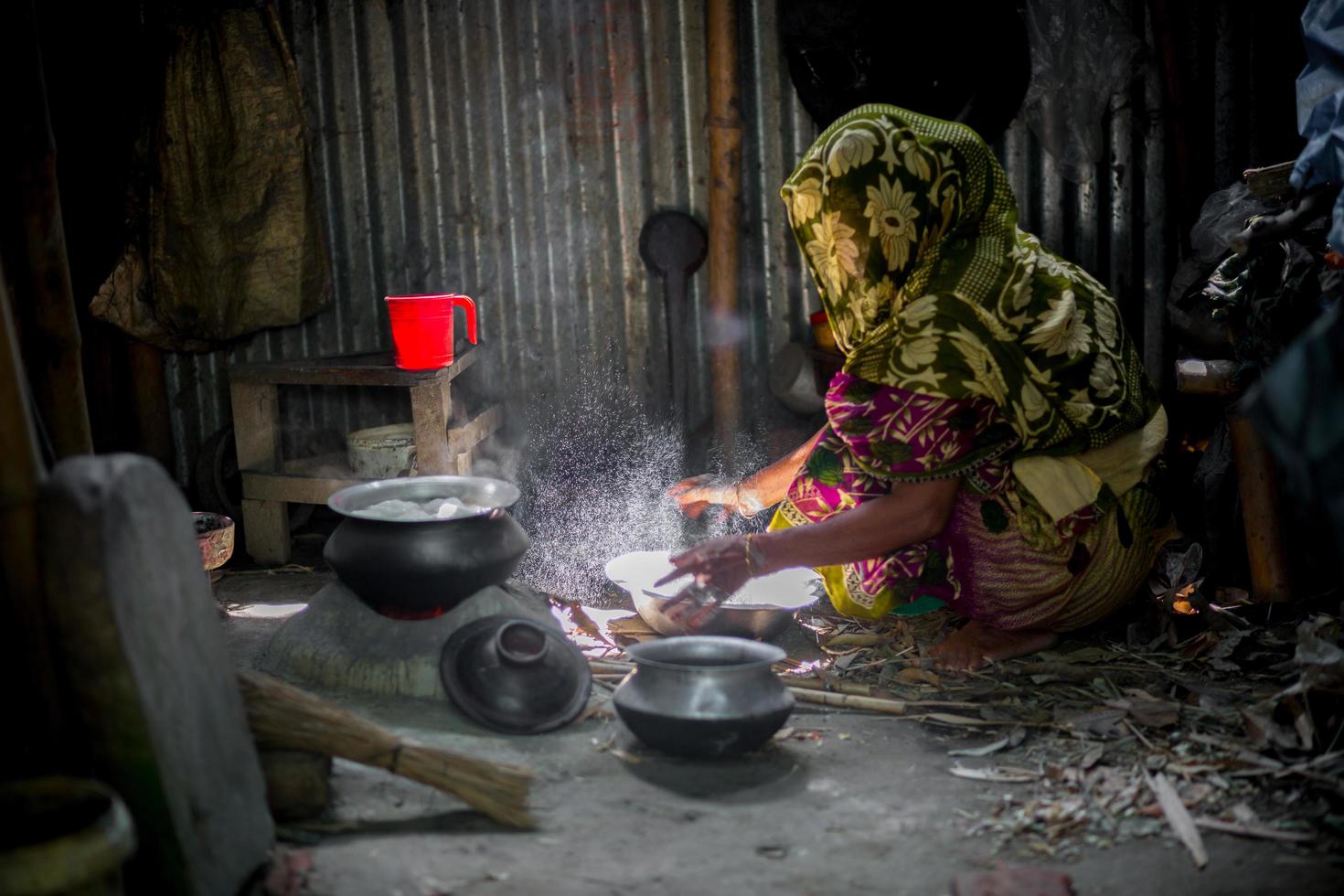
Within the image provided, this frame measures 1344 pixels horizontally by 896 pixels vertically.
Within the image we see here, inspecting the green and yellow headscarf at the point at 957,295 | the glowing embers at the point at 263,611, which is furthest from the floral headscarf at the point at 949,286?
the glowing embers at the point at 263,611

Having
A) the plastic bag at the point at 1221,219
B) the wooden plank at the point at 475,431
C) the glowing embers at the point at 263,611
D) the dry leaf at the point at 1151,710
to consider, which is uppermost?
the plastic bag at the point at 1221,219

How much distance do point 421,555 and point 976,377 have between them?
1.81 meters

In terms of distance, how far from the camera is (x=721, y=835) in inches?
118

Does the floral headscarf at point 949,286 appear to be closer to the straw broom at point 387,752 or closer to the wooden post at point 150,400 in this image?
the straw broom at point 387,752

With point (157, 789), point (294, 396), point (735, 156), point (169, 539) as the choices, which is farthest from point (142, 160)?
point (157, 789)

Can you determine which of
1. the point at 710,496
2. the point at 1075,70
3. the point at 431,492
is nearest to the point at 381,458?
the point at 431,492

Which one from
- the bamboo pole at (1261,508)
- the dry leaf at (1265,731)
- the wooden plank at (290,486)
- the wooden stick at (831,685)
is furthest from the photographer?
the wooden plank at (290,486)

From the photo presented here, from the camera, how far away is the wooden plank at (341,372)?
541 cm

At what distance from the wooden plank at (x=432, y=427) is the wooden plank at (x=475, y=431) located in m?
0.07

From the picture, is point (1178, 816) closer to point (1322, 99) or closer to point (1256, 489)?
→ point (1256, 489)

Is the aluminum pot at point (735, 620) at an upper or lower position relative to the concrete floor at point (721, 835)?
upper

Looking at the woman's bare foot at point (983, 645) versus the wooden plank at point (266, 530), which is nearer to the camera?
the woman's bare foot at point (983, 645)

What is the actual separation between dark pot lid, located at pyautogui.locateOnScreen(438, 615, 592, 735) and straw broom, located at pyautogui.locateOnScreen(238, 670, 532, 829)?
641 millimetres

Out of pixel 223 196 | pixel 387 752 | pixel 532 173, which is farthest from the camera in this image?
pixel 532 173
